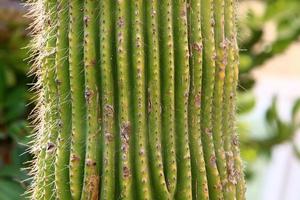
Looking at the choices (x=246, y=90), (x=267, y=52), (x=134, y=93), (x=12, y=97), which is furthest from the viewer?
(x=267, y=52)

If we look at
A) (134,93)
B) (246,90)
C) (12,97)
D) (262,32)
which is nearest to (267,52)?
(262,32)

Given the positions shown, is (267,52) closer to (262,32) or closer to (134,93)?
(262,32)

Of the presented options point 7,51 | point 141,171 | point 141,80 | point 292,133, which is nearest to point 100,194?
point 141,171

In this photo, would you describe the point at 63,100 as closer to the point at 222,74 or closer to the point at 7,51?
the point at 222,74

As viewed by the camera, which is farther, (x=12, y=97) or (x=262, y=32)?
(x=262, y=32)

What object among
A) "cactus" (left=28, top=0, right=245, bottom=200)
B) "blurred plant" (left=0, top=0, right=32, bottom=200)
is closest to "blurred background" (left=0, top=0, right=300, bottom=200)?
"blurred plant" (left=0, top=0, right=32, bottom=200)

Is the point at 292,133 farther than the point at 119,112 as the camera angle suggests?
Yes
